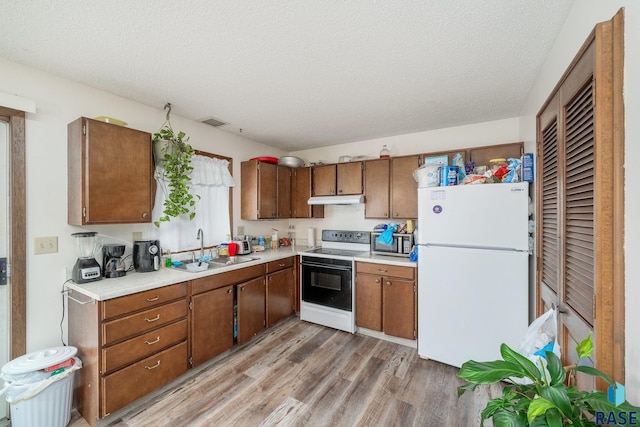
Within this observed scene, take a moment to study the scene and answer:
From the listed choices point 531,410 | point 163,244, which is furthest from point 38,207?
point 531,410

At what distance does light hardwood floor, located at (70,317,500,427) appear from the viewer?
1736mm

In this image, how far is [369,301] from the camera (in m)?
2.86

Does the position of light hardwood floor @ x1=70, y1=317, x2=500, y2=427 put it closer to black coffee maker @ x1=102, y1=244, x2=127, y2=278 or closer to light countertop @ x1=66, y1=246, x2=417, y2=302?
light countertop @ x1=66, y1=246, x2=417, y2=302

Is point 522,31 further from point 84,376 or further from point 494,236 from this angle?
point 84,376

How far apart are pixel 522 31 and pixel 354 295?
2.59m

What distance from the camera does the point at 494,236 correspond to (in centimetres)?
208

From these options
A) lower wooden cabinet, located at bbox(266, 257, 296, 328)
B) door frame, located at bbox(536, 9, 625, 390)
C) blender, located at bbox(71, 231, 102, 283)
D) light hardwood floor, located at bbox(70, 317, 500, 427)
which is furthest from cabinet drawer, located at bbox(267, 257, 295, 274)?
door frame, located at bbox(536, 9, 625, 390)

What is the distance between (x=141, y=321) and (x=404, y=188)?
2.76 m

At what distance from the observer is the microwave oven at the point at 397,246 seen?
2873 mm

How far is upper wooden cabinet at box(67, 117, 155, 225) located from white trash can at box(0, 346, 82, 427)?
0.89 meters

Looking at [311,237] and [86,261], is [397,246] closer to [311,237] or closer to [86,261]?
[311,237]

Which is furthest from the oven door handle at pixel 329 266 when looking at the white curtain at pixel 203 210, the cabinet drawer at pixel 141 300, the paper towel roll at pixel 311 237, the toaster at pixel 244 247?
the cabinet drawer at pixel 141 300

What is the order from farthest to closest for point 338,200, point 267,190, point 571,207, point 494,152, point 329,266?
point 267,190, point 338,200, point 329,266, point 494,152, point 571,207

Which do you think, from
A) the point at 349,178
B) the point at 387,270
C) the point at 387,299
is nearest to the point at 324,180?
the point at 349,178
